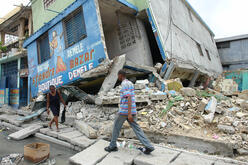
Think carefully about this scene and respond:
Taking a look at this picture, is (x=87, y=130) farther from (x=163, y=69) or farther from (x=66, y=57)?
(x=66, y=57)

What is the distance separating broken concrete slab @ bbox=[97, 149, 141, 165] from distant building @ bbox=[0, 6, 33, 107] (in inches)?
443

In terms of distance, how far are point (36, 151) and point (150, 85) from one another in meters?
4.37

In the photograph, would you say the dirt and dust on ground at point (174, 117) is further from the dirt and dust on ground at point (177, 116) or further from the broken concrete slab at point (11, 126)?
the broken concrete slab at point (11, 126)

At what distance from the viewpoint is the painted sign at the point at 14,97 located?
12.4 m

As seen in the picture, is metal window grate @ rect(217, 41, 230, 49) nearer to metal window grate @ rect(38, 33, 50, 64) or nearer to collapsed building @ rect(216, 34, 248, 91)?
collapsed building @ rect(216, 34, 248, 91)

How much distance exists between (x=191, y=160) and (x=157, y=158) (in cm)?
56

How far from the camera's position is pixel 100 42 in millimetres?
6309

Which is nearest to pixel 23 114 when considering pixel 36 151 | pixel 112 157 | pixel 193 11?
pixel 36 151

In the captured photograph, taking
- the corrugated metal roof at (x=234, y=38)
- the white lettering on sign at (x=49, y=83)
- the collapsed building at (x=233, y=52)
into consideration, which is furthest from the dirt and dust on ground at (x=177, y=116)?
the corrugated metal roof at (x=234, y=38)

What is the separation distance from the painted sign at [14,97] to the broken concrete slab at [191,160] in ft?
41.7

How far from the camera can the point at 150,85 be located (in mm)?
6508

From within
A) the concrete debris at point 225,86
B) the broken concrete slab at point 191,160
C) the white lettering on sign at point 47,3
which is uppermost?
the white lettering on sign at point 47,3

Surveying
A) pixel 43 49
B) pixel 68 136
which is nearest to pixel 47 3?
pixel 43 49

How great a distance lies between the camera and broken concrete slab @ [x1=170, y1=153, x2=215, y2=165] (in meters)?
2.81
